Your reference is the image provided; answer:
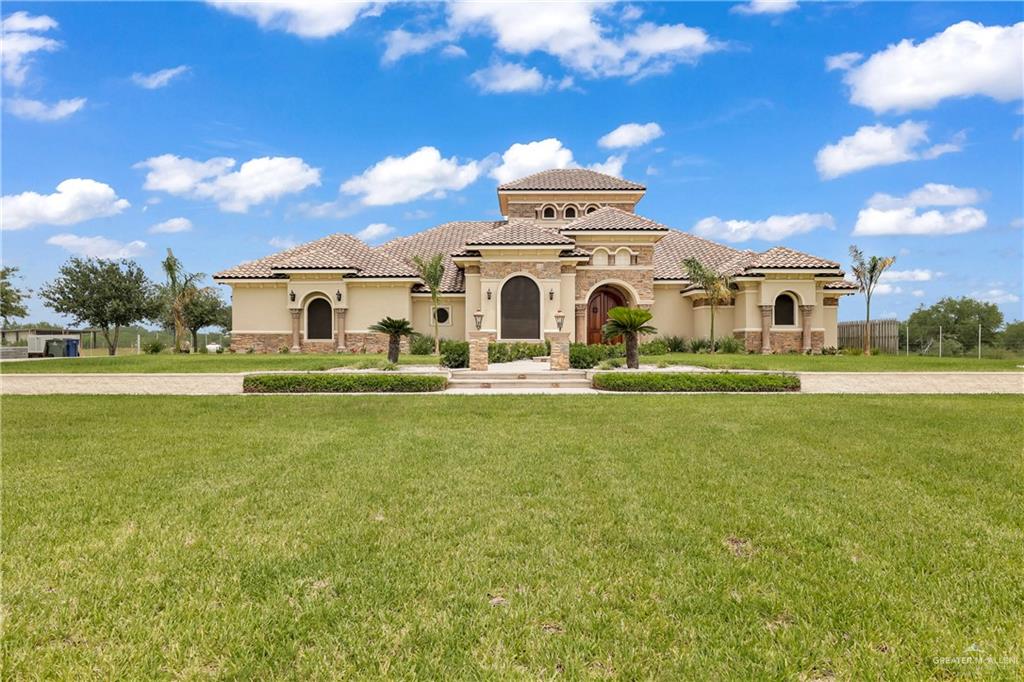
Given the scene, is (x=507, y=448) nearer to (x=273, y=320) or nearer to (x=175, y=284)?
(x=273, y=320)

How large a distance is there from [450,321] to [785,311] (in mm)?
16966

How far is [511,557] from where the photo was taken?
3.68m

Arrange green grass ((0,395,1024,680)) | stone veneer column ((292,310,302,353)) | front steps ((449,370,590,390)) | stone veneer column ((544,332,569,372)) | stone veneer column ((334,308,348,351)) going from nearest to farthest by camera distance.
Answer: green grass ((0,395,1024,680)) < front steps ((449,370,590,390)) < stone veneer column ((544,332,569,372)) < stone veneer column ((334,308,348,351)) < stone veneer column ((292,310,302,353))

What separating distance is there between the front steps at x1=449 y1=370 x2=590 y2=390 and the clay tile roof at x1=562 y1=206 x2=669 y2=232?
13.0 m

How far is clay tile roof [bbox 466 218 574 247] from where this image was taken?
2491 cm

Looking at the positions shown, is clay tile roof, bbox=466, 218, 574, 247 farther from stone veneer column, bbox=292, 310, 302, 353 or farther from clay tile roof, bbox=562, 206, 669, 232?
stone veneer column, bbox=292, 310, 302, 353

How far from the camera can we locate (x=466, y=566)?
352 centimetres

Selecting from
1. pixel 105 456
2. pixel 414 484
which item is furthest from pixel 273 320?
pixel 414 484

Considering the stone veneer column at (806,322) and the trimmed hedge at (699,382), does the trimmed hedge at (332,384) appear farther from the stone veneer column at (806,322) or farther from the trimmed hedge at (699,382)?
the stone veneer column at (806,322)

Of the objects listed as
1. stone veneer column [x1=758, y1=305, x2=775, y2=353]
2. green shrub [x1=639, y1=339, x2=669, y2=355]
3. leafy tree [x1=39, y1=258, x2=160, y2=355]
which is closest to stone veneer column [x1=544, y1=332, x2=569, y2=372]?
green shrub [x1=639, y1=339, x2=669, y2=355]

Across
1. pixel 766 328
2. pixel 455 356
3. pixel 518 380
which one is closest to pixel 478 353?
pixel 455 356

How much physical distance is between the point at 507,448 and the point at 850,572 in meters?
4.10

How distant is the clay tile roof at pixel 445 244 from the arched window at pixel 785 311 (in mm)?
15879

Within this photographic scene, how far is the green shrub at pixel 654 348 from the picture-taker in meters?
26.8
